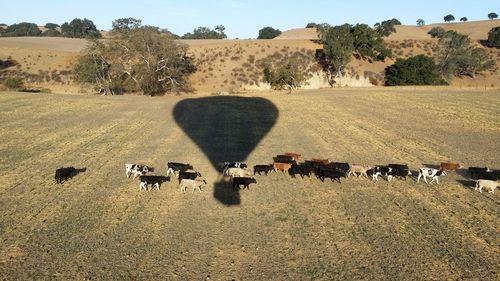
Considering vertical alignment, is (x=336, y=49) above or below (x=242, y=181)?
above

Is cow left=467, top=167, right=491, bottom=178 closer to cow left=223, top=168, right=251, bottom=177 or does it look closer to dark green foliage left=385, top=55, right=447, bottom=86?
cow left=223, top=168, right=251, bottom=177

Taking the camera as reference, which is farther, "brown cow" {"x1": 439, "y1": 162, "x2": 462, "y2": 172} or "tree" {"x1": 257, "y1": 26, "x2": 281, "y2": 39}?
"tree" {"x1": 257, "y1": 26, "x2": 281, "y2": 39}

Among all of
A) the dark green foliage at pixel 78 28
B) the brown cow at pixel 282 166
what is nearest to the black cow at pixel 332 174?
the brown cow at pixel 282 166

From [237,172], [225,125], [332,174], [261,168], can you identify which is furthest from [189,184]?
[225,125]

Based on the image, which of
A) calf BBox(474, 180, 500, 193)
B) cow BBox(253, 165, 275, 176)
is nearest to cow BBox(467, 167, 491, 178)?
calf BBox(474, 180, 500, 193)

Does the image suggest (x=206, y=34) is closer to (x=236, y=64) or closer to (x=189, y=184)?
(x=236, y=64)

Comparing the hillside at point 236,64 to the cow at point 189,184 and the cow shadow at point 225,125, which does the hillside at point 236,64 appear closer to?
the cow shadow at point 225,125
